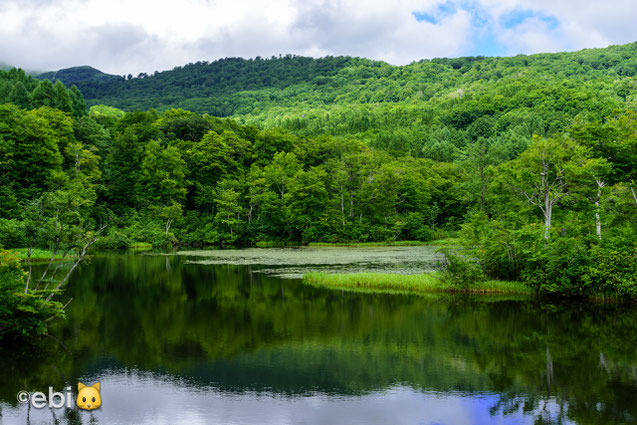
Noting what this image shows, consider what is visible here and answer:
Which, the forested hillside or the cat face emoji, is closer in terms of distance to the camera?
the cat face emoji

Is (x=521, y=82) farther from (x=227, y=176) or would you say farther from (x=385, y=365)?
(x=385, y=365)

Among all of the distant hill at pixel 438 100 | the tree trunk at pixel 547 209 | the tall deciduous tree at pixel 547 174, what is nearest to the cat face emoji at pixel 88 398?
the tall deciduous tree at pixel 547 174

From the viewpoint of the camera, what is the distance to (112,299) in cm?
2434

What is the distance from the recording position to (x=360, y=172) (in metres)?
63.3

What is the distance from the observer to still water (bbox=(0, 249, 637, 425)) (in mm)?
10680

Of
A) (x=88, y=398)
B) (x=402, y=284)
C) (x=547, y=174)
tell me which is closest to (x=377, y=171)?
(x=402, y=284)

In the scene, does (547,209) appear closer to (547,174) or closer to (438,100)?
(547,174)

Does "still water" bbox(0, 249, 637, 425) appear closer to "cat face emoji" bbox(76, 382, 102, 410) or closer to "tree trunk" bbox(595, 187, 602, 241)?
"cat face emoji" bbox(76, 382, 102, 410)

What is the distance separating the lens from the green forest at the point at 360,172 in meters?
23.3

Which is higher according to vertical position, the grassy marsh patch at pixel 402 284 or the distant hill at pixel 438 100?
the distant hill at pixel 438 100

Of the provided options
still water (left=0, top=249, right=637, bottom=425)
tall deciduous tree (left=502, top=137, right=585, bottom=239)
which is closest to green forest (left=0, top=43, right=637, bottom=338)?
tall deciduous tree (left=502, top=137, right=585, bottom=239)

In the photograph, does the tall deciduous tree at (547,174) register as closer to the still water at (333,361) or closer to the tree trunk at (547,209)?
the tree trunk at (547,209)

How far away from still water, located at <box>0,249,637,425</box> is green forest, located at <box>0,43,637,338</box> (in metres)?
2.79

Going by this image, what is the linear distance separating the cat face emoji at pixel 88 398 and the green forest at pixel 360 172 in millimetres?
5087
